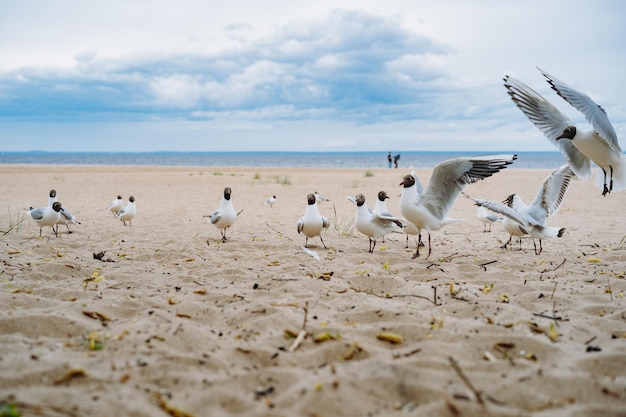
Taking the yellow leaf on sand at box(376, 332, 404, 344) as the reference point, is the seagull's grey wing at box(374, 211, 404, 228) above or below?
above

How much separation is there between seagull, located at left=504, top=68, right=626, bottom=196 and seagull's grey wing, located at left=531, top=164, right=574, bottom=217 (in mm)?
318

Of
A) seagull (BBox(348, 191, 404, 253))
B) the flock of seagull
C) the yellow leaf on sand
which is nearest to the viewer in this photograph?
the yellow leaf on sand

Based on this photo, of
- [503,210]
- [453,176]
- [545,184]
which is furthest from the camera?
[545,184]

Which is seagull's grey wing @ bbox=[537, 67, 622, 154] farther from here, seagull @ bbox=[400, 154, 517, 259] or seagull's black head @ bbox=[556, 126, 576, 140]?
seagull @ bbox=[400, 154, 517, 259]

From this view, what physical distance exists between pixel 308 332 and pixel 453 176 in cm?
336

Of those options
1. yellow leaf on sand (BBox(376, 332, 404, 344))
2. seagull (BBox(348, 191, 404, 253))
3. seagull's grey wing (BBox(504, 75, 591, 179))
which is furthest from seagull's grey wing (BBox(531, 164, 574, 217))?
yellow leaf on sand (BBox(376, 332, 404, 344))

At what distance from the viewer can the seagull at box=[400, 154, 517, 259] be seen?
532 centimetres

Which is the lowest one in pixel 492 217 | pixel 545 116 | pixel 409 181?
pixel 492 217

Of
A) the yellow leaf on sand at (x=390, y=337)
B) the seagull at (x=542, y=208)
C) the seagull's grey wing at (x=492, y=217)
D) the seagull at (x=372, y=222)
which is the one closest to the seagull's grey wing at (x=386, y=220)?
the seagull at (x=372, y=222)

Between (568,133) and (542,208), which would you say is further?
(542,208)

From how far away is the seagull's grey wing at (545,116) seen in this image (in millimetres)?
6270

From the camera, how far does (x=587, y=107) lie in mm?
5387

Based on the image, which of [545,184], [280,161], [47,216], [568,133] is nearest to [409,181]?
[568,133]

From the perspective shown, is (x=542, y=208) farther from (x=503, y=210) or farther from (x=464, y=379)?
(x=464, y=379)
